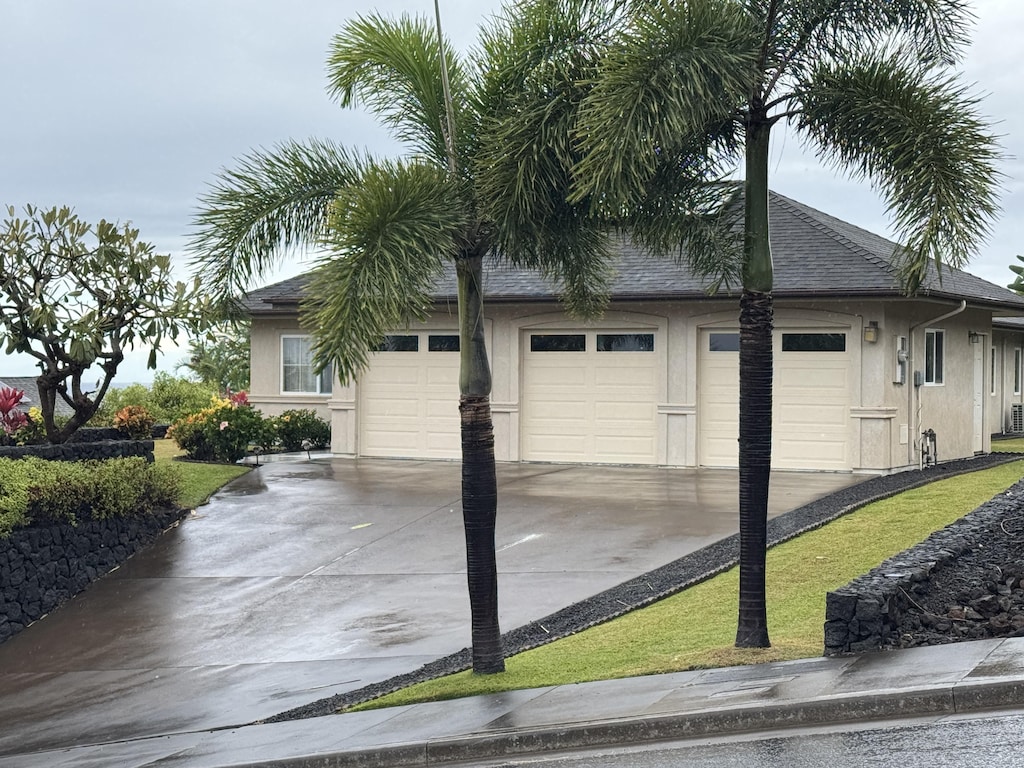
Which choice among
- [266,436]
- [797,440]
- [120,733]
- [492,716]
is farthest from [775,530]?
[266,436]

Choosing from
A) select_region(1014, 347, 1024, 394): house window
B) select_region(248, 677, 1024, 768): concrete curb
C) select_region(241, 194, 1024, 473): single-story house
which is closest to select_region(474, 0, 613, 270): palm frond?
select_region(248, 677, 1024, 768): concrete curb

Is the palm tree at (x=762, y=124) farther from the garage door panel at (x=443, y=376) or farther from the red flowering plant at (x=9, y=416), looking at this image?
the garage door panel at (x=443, y=376)

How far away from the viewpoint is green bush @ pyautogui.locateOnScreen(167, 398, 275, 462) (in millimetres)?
22016

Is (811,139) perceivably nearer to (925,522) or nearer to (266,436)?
(925,522)

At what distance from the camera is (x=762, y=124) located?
9539 millimetres

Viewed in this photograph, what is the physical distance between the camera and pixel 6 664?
12219 millimetres

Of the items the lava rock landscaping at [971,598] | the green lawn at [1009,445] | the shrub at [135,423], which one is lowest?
the lava rock landscaping at [971,598]

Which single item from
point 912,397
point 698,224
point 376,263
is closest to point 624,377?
point 912,397

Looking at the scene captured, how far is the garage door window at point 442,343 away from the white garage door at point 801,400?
16.9 ft

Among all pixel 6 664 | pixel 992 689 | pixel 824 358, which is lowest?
pixel 6 664

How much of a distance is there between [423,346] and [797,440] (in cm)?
745

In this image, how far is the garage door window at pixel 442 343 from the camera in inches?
907

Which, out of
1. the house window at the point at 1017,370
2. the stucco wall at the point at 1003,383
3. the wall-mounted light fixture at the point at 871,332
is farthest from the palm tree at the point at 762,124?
the house window at the point at 1017,370

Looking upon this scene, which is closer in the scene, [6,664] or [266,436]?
[6,664]
